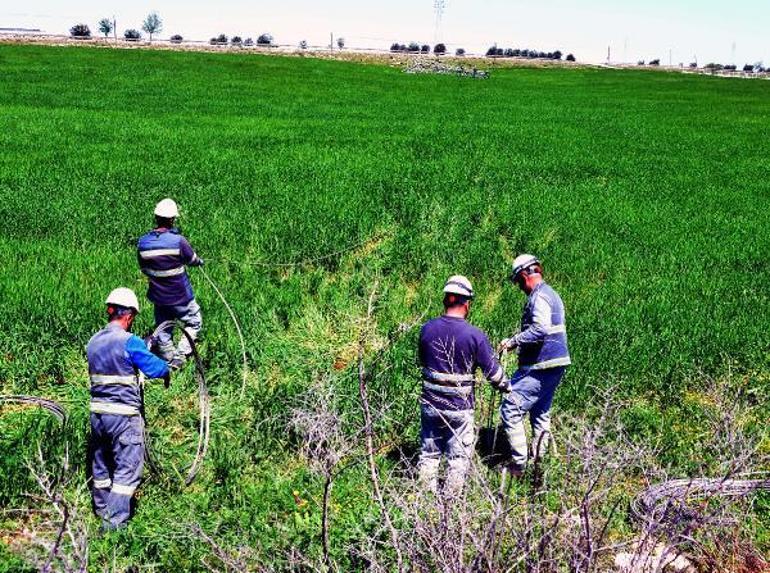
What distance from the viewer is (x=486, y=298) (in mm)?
9477

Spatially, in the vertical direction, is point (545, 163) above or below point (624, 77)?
below

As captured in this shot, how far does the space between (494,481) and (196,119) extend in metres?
22.5

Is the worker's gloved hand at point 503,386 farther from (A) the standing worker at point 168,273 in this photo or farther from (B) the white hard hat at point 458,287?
(A) the standing worker at point 168,273

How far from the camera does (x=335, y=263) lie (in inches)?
410

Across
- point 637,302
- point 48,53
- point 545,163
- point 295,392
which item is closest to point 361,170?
point 545,163

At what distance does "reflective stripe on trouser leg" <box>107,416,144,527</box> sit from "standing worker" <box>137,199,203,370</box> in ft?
7.03

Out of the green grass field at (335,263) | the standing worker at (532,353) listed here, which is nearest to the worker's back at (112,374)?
the green grass field at (335,263)

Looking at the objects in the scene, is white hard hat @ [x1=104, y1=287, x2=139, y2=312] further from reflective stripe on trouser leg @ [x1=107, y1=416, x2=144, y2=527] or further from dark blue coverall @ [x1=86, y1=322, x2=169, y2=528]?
reflective stripe on trouser leg @ [x1=107, y1=416, x2=144, y2=527]

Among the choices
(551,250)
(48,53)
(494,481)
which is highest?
(48,53)

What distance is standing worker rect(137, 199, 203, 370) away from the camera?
22.7ft

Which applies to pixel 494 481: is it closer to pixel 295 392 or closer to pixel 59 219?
pixel 295 392

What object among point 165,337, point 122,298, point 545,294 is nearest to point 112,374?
point 122,298

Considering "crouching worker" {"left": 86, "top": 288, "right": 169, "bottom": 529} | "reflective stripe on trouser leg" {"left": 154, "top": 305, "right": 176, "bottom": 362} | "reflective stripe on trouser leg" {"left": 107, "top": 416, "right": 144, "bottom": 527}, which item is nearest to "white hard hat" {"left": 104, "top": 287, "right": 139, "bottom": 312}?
"crouching worker" {"left": 86, "top": 288, "right": 169, "bottom": 529}

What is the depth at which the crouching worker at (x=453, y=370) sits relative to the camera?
4996mm
